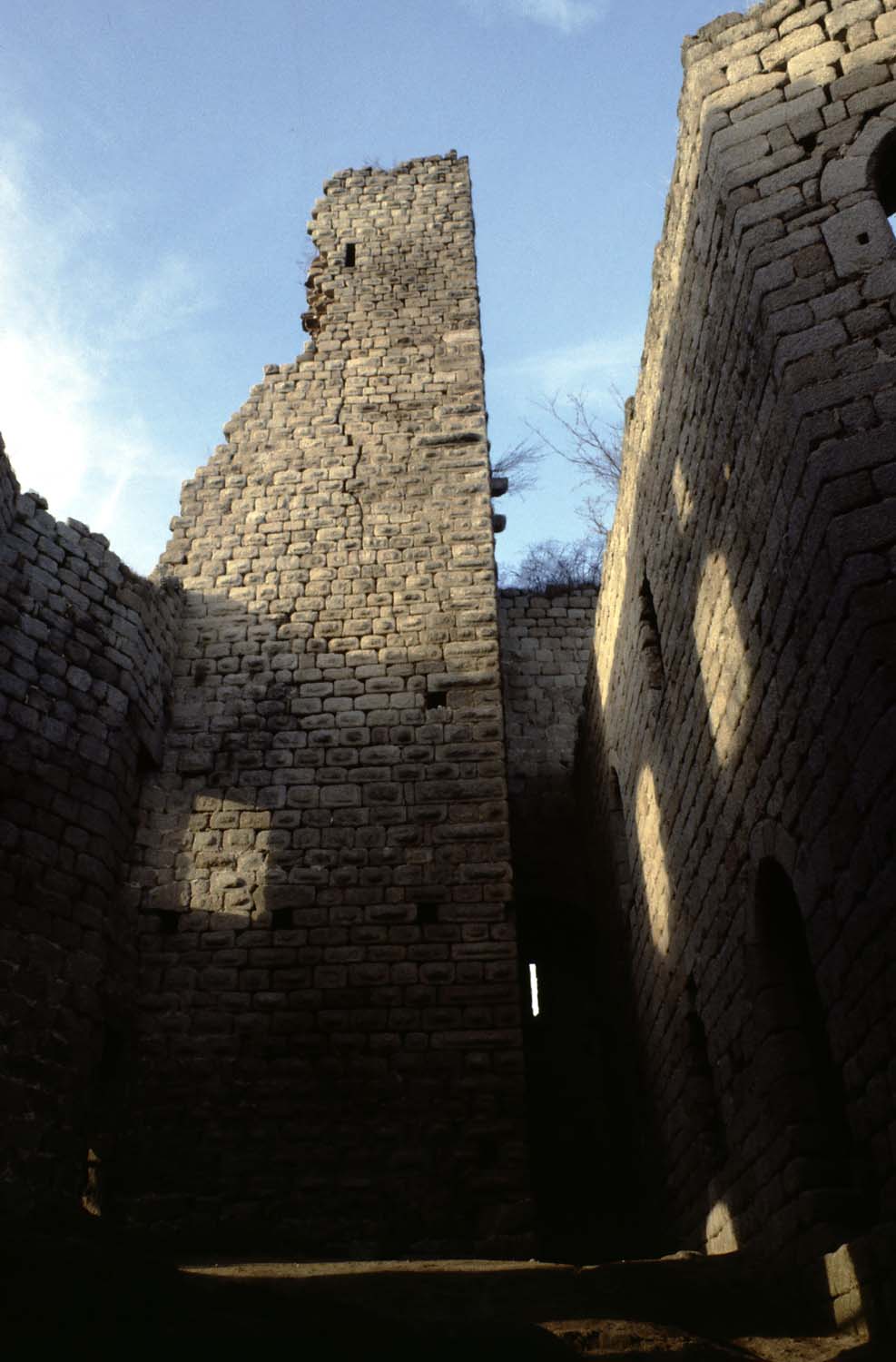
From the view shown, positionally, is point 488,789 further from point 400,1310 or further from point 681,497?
point 400,1310

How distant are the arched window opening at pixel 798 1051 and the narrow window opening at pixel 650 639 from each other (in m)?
2.27

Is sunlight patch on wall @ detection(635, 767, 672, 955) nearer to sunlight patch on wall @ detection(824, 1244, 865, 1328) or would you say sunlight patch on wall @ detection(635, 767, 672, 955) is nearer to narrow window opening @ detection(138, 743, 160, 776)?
sunlight patch on wall @ detection(824, 1244, 865, 1328)

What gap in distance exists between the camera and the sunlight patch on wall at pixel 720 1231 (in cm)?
551

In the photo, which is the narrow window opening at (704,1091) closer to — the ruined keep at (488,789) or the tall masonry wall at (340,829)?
the ruined keep at (488,789)

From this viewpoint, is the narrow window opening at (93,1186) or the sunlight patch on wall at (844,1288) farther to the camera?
the narrow window opening at (93,1186)

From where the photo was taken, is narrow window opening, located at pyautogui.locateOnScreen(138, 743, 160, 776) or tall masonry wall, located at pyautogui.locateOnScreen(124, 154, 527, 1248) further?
narrow window opening, located at pyautogui.locateOnScreen(138, 743, 160, 776)

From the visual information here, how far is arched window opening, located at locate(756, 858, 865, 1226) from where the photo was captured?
181 inches

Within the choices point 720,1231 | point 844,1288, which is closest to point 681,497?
point 720,1231

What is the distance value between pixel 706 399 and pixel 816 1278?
4.23 meters

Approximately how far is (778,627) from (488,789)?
12.1 feet

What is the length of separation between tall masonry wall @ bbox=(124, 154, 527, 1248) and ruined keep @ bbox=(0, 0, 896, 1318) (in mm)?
28

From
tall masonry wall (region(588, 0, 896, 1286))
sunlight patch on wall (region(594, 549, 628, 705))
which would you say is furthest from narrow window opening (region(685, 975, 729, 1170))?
sunlight patch on wall (region(594, 549, 628, 705))

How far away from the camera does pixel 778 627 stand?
4852 millimetres

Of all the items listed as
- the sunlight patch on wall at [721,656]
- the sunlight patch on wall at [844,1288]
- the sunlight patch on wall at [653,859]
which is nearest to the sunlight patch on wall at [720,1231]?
the sunlight patch on wall at [844,1288]
